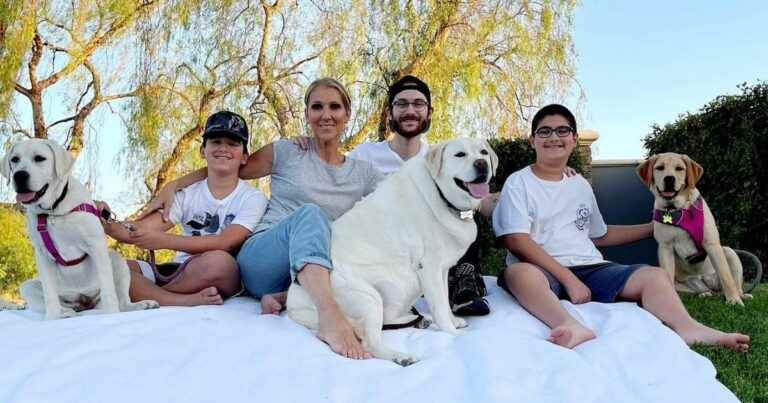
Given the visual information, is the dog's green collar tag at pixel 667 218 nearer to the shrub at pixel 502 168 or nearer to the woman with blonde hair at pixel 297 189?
the woman with blonde hair at pixel 297 189

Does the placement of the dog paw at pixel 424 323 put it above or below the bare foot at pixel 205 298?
below

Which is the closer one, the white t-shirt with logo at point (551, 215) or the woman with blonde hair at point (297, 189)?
the woman with blonde hair at point (297, 189)

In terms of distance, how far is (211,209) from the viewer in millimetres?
3479

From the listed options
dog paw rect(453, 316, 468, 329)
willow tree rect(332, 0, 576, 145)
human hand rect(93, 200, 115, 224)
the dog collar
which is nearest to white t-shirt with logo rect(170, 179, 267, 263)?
human hand rect(93, 200, 115, 224)

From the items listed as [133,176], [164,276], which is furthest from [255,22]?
[164,276]

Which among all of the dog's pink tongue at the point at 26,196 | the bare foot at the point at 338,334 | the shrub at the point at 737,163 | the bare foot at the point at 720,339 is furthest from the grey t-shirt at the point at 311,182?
the shrub at the point at 737,163

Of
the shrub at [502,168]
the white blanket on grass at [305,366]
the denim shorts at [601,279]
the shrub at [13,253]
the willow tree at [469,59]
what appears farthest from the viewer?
the willow tree at [469,59]

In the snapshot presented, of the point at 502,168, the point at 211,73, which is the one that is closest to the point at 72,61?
the point at 211,73

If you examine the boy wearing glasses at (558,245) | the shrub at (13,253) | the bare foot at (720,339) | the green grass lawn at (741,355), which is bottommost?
the shrub at (13,253)

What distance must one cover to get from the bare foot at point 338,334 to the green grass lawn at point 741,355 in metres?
1.45

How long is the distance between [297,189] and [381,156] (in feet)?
2.78

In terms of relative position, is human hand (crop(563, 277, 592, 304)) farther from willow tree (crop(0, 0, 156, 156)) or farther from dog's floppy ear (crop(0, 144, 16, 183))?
willow tree (crop(0, 0, 156, 156))

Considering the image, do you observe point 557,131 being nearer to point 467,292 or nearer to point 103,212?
point 467,292

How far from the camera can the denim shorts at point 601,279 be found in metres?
3.24
